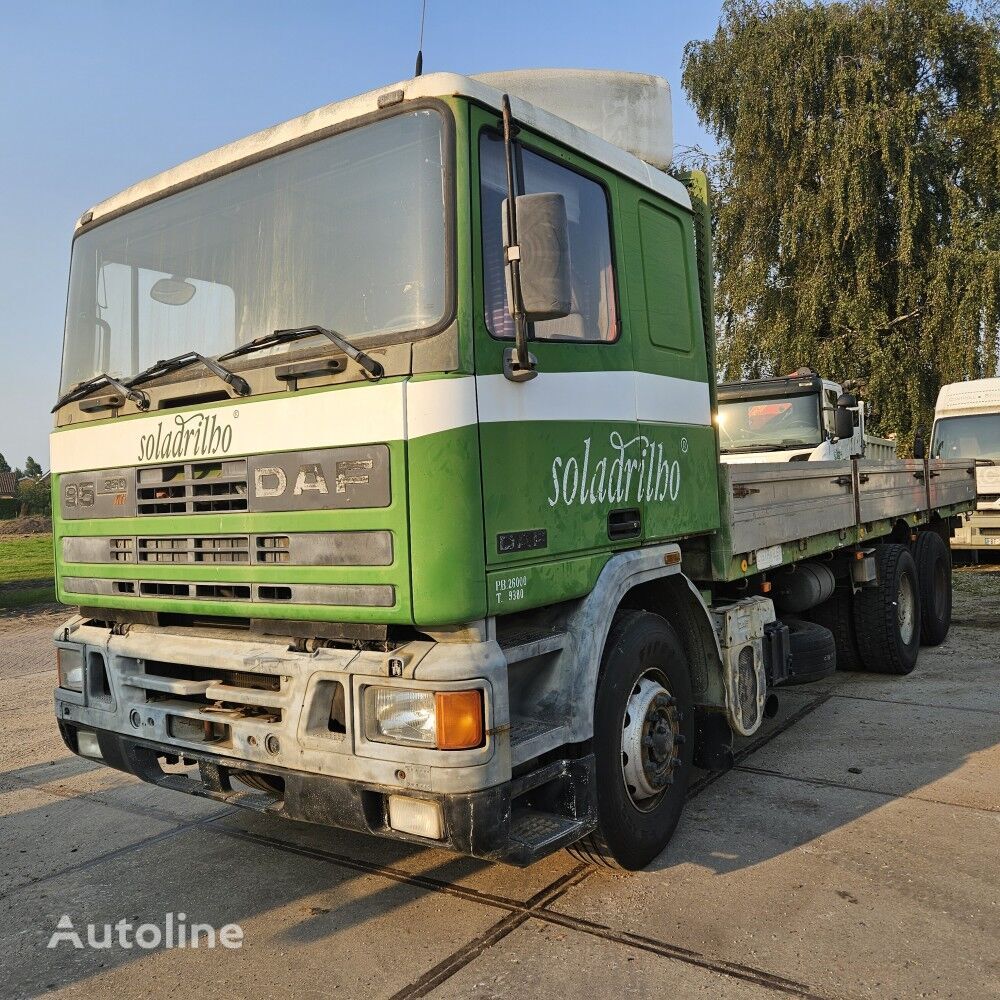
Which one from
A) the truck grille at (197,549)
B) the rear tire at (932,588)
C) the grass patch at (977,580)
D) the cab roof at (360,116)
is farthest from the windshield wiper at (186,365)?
the grass patch at (977,580)

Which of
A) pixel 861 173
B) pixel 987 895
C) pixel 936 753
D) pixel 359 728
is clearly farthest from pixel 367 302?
pixel 861 173

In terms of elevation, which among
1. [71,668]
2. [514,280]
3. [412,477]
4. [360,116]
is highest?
[360,116]

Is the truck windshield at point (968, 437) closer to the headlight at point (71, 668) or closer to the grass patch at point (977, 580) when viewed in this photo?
the grass patch at point (977, 580)

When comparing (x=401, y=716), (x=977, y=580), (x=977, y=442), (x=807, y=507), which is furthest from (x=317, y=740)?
(x=977, y=442)

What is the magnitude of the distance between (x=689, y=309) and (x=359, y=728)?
2460mm

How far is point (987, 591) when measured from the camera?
11492 mm

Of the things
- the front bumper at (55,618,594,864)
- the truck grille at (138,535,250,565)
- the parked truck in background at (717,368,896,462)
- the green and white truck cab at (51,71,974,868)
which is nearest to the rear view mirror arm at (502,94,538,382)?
the green and white truck cab at (51,71,974,868)

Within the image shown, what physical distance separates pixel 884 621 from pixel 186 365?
5.46 meters

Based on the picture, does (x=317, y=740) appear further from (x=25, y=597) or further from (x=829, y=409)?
(x=25, y=597)

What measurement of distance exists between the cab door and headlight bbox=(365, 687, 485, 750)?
0.33m

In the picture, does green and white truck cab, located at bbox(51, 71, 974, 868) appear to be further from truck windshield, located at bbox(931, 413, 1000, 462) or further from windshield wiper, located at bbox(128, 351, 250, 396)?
truck windshield, located at bbox(931, 413, 1000, 462)

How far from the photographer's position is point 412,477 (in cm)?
282

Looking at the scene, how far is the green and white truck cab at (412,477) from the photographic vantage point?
2854 mm
